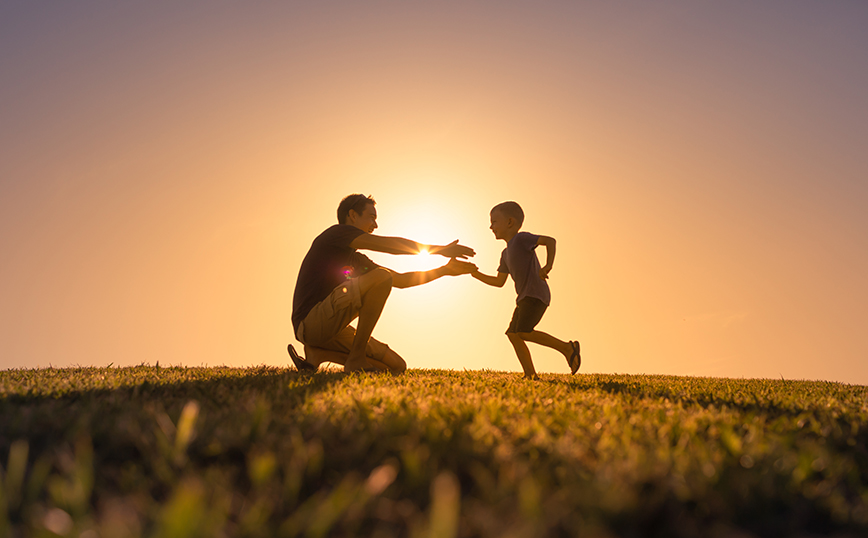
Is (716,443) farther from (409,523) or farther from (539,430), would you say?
(409,523)

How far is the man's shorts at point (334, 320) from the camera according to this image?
5.09 metres

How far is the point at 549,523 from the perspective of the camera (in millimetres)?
983

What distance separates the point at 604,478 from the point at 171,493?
114 cm

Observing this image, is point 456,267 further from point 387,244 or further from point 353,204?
point 353,204

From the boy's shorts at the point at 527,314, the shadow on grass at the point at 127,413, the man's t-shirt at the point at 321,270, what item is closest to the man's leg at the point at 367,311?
the man's t-shirt at the point at 321,270

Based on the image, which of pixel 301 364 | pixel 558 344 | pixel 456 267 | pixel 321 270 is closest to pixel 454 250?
pixel 456 267

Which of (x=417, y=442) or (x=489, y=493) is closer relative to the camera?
(x=489, y=493)

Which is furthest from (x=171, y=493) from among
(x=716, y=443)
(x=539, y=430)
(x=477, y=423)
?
(x=716, y=443)

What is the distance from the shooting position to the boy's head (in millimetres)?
7055

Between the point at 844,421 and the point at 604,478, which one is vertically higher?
the point at 604,478

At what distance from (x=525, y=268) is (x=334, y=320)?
2.76 meters

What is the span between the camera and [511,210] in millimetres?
7094

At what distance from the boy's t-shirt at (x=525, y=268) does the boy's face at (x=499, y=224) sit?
329mm

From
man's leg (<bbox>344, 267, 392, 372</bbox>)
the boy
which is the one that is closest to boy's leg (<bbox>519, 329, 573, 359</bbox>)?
the boy
